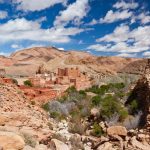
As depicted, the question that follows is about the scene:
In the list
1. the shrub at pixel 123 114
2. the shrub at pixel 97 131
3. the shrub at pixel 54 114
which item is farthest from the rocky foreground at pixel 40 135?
the shrub at pixel 54 114

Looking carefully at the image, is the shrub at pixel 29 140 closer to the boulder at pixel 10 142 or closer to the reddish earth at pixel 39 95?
the boulder at pixel 10 142

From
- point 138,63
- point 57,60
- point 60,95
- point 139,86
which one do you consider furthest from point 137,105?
point 57,60

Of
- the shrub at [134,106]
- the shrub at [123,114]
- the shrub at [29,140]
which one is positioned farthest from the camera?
the shrub at [134,106]

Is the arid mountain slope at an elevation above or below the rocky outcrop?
above

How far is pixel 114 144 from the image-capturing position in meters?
17.9

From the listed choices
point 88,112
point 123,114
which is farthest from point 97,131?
point 88,112

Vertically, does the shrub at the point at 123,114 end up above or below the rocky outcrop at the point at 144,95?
below

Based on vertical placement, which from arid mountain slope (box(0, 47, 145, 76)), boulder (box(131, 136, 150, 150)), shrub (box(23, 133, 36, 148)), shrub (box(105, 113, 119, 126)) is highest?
arid mountain slope (box(0, 47, 145, 76))

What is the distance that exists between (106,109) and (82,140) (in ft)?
22.2

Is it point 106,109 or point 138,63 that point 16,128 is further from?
point 138,63

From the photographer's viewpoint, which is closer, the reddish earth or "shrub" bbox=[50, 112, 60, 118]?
"shrub" bbox=[50, 112, 60, 118]

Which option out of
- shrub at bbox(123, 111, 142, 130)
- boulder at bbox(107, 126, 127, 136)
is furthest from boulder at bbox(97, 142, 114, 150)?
shrub at bbox(123, 111, 142, 130)

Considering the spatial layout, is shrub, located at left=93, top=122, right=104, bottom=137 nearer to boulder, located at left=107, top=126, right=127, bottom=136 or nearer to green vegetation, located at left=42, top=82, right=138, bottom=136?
green vegetation, located at left=42, top=82, right=138, bottom=136

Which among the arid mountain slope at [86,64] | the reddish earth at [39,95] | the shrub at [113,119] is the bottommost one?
the shrub at [113,119]
